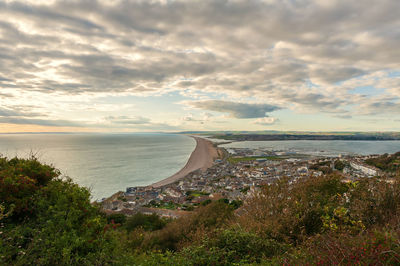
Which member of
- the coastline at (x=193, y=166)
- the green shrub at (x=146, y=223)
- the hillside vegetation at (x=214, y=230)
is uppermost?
the hillside vegetation at (x=214, y=230)

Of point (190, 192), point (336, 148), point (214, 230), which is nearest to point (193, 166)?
point (190, 192)

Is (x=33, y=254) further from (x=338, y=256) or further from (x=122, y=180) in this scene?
(x=122, y=180)

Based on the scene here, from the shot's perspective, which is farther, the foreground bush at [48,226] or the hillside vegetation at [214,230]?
the foreground bush at [48,226]

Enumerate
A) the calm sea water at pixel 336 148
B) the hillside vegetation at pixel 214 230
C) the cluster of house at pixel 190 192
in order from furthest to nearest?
1. the calm sea water at pixel 336 148
2. the cluster of house at pixel 190 192
3. the hillside vegetation at pixel 214 230

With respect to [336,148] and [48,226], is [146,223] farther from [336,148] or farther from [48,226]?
[336,148]

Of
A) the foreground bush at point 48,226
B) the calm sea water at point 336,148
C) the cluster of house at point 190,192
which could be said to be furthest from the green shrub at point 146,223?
the calm sea water at point 336,148

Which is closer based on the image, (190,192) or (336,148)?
(190,192)

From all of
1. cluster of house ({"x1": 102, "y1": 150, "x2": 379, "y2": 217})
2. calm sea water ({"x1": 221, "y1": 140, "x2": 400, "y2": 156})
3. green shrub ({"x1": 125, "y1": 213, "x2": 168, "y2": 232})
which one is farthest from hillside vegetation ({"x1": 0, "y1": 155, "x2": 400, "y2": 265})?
calm sea water ({"x1": 221, "y1": 140, "x2": 400, "y2": 156})

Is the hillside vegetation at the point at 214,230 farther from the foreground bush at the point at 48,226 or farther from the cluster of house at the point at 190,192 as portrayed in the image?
the cluster of house at the point at 190,192

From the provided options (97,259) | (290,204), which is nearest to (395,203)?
(290,204)
